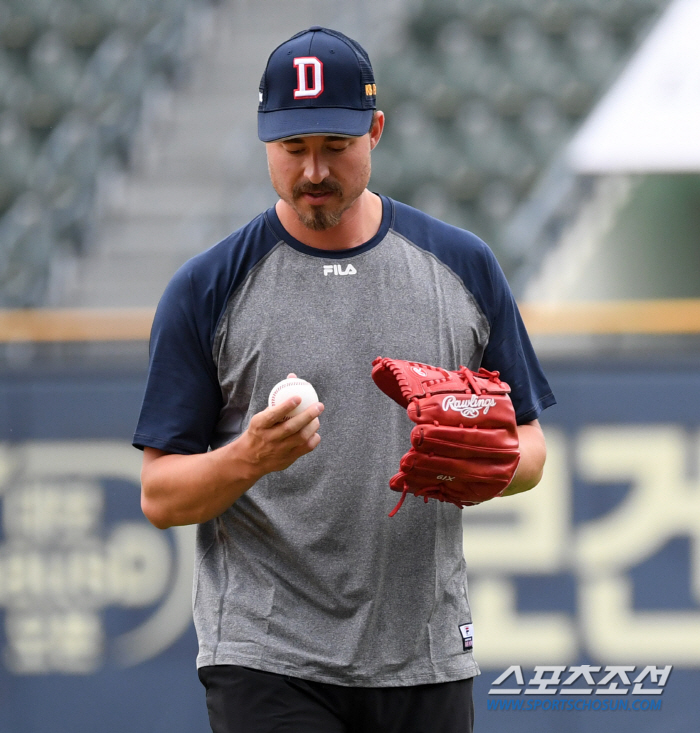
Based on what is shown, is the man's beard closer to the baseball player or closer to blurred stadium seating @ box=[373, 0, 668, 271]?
the baseball player

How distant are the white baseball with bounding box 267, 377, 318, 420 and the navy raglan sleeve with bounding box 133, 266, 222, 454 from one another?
0.23 m

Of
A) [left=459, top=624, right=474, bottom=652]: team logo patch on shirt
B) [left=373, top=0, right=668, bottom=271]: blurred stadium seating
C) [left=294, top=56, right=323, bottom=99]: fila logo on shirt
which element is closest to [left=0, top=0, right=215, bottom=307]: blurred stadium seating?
[left=373, top=0, right=668, bottom=271]: blurred stadium seating

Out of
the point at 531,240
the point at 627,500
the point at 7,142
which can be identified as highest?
the point at 7,142

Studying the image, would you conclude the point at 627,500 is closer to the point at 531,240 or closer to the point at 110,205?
the point at 531,240

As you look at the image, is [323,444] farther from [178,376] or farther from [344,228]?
[344,228]

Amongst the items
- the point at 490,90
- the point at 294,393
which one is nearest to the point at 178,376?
the point at 294,393

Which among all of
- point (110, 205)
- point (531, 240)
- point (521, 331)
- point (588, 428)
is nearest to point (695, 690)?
point (588, 428)

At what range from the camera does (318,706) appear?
5.99 feet

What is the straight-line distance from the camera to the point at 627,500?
3566 millimetres

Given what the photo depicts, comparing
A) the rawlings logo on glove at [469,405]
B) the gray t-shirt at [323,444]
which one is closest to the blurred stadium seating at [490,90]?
the gray t-shirt at [323,444]

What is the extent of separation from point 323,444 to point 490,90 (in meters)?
7.26

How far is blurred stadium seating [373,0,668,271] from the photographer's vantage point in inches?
321

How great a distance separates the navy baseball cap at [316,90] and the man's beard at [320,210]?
0.28 ft

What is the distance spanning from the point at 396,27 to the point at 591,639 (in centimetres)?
596
